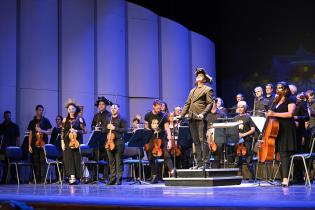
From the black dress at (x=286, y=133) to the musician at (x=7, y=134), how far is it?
21.5ft

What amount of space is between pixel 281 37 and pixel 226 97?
8.35ft

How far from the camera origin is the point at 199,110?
9469 millimetres

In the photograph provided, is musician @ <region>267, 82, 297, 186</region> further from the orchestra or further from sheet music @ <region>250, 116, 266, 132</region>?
sheet music @ <region>250, 116, 266, 132</region>

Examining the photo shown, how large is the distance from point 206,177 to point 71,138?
3161mm

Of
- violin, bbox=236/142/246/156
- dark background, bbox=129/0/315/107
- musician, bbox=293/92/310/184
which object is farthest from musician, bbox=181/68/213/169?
dark background, bbox=129/0/315/107

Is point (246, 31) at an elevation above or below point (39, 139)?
above

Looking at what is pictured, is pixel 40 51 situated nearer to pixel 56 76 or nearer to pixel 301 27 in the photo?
pixel 56 76

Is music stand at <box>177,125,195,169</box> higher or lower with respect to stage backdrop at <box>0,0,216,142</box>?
lower

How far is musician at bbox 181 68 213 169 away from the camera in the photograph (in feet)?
31.0

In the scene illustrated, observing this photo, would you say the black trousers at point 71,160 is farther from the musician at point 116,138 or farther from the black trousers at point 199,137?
the black trousers at point 199,137

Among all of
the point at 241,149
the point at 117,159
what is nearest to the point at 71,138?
the point at 117,159

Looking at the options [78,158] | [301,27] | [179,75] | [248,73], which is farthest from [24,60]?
[301,27]

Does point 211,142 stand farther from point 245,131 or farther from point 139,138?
point 139,138

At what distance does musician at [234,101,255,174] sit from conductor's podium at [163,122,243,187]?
1781mm
